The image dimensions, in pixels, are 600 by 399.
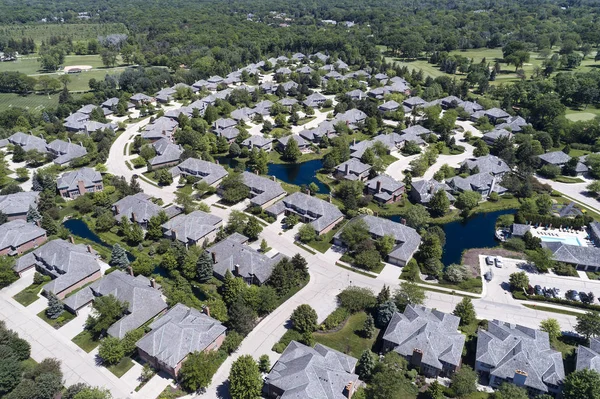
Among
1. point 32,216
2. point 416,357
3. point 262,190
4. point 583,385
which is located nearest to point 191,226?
point 262,190

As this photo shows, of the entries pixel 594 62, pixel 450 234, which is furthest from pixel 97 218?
pixel 594 62

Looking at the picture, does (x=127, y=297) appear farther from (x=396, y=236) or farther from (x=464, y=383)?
(x=464, y=383)

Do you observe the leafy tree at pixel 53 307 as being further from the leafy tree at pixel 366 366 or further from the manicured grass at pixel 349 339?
the leafy tree at pixel 366 366

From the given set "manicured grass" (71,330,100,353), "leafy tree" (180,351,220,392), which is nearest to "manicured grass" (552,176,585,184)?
"leafy tree" (180,351,220,392)

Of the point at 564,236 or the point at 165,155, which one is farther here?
the point at 165,155

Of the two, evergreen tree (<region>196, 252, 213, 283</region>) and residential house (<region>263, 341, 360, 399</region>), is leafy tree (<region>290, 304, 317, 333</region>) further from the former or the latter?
evergreen tree (<region>196, 252, 213, 283</region>)

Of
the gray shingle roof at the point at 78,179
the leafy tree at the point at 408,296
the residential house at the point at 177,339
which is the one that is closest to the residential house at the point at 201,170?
the gray shingle roof at the point at 78,179
